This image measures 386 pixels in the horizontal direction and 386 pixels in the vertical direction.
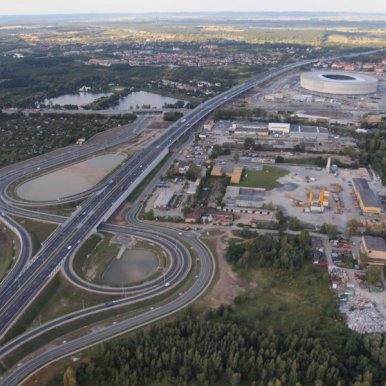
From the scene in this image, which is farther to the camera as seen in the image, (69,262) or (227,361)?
(69,262)

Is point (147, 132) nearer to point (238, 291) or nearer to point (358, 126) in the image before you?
point (358, 126)

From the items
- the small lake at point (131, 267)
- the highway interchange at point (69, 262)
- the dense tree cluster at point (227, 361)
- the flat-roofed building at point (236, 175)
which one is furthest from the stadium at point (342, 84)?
the dense tree cluster at point (227, 361)

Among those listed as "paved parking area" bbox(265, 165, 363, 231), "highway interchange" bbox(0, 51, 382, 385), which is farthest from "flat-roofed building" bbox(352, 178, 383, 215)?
"highway interchange" bbox(0, 51, 382, 385)

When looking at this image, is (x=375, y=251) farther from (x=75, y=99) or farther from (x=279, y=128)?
(x=75, y=99)

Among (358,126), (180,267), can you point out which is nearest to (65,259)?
(180,267)

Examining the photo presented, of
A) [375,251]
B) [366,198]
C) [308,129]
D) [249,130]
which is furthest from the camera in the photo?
[308,129]

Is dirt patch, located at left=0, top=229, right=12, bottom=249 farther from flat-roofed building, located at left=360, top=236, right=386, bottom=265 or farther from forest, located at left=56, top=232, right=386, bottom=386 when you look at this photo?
flat-roofed building, located at left=360, top=236, right=386, bottom=265

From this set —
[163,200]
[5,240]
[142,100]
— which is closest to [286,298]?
[163,200]
